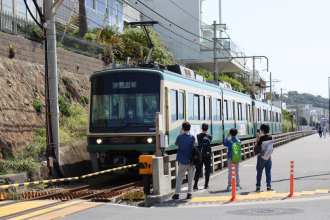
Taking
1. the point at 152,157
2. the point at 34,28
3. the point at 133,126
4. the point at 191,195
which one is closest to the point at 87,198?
the point at 152,157

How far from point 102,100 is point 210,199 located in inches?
208

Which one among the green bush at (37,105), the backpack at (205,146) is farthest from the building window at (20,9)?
the backpack at (205,146)

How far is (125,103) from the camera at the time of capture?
44.2ft

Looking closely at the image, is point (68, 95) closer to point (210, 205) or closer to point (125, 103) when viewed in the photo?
point (125, 103)

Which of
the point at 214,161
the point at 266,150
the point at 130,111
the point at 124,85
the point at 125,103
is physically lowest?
the point at 214,161

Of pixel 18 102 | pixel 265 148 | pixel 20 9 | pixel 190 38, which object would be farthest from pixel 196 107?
pixel 190 38

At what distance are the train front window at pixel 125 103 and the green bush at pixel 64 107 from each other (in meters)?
5.01

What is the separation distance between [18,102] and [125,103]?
4780mm

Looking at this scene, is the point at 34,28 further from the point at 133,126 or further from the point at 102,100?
the point at 133,126

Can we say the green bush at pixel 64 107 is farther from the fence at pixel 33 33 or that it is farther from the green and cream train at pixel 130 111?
the green and cream train at pixel 130 111

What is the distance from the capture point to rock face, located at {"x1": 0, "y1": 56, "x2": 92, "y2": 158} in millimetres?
14344

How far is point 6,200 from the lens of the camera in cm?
1057

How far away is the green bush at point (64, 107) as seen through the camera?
18641 mm

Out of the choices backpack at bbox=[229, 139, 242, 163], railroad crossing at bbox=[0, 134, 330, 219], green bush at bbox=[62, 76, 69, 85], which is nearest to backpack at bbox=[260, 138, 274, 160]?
backpack at bbox=[229, 139, 242, 163]
